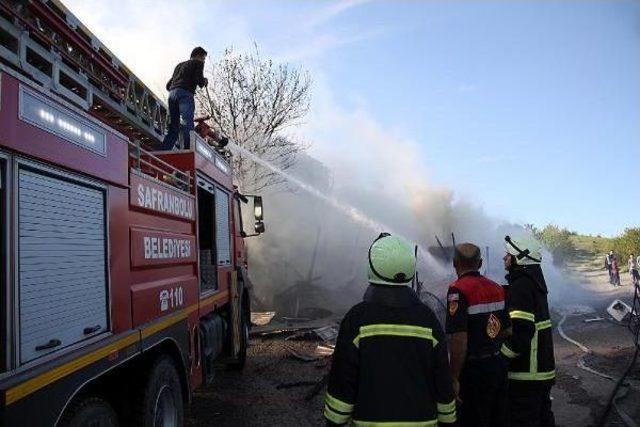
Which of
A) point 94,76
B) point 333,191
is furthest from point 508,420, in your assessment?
point 333,191

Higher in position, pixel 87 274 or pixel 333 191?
pixel 333 191

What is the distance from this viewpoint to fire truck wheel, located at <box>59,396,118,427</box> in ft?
9.20

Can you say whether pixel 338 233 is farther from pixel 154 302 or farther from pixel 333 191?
pixel 154 302

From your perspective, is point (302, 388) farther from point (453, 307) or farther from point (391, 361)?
point (391, 361)

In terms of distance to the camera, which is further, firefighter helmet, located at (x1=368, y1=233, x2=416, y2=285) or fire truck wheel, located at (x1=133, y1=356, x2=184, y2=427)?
fire truck wheel, located at (x1=133, y1=356, x2=184, y2=427)

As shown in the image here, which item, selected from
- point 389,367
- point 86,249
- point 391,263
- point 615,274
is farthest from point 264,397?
point 615,274

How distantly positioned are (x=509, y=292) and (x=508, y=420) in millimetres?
933

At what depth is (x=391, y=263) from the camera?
2592 mm

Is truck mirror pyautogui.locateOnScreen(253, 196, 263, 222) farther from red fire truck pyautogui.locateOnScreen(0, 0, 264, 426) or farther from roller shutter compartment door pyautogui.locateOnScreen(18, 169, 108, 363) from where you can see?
roller shutter compartment door pyautogui.locateOnScreen(18, 169, 108, 363)

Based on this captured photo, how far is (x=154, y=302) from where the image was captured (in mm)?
3996

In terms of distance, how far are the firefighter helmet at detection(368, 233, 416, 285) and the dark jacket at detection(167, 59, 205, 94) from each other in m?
5.13

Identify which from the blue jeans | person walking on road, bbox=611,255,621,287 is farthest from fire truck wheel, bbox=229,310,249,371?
person walking on road, bbox=611,255,621,287

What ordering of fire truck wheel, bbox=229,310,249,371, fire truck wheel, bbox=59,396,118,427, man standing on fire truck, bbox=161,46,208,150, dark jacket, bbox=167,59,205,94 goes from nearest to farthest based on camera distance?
fire truck wheel, bbox=59,396,118,427 < man standing on fire truck, bbox=161,46,208,150 < dark jacket, bbox=167,59,205,94 < fire truck wheel, bbox=229,310,249,371

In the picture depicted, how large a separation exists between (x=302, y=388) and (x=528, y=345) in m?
4.07
